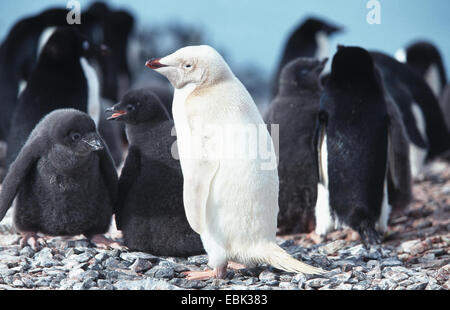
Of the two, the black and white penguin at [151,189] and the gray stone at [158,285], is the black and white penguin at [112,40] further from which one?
the gray stone at [158,285]

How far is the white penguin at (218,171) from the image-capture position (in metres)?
2.12

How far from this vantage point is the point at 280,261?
215cm

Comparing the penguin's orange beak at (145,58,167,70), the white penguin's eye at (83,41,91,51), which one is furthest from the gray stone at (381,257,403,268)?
the white penguin's eye at (83,41,91,51)

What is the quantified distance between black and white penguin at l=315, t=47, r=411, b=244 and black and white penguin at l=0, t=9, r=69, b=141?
2480 mm

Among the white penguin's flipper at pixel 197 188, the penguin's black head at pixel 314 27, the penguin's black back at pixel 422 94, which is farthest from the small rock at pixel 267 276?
the penguin's black head at pixel 314 27

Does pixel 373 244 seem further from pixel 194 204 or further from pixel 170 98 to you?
pixel 170 98

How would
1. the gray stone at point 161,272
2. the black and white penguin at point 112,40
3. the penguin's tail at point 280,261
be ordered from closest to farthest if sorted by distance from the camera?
1. the penguin's tail at point 280,261
2. the gray stone at point 161,272
3. the black and white penguin at point 112,40

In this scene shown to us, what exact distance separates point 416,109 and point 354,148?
79.0 inches

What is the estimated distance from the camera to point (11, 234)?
2896mm

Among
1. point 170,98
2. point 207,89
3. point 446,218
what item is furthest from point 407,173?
point 207,89

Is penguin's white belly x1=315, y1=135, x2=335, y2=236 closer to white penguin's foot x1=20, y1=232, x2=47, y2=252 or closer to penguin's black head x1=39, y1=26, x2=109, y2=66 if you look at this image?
white penguin's foot x1=20, y1=232, x2=47, y2=252

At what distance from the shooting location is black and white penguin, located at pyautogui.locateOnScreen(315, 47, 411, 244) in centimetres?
307

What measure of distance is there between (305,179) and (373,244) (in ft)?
1.62

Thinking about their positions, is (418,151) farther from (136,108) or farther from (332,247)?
(136,108)
